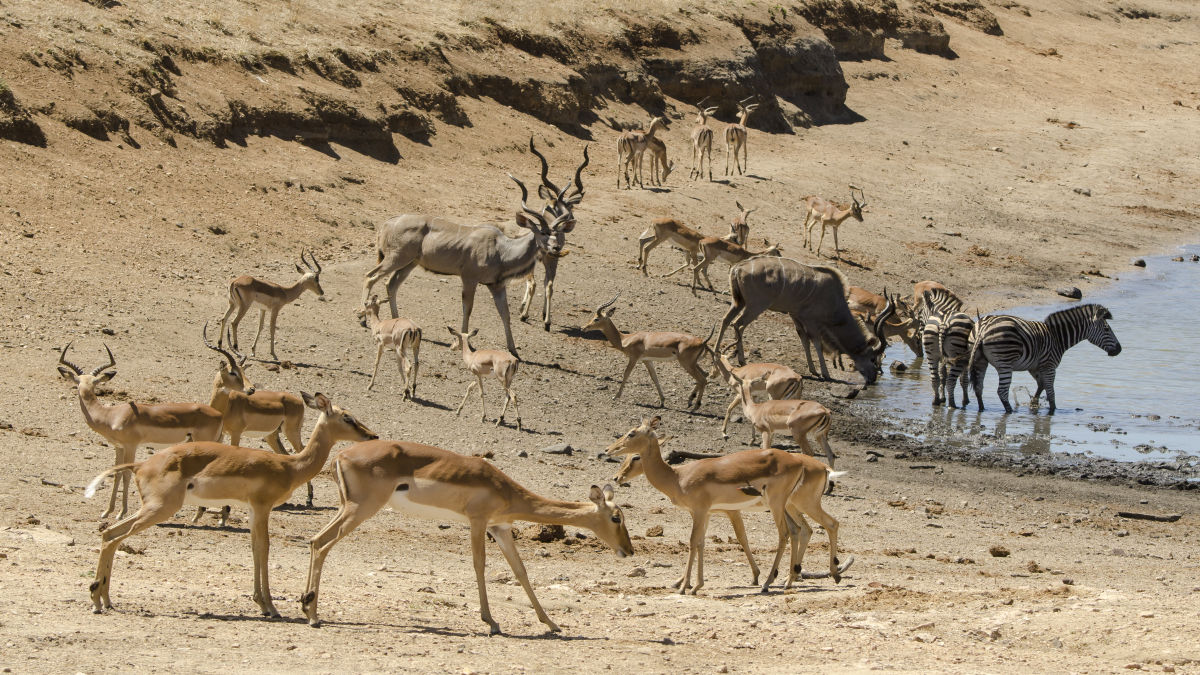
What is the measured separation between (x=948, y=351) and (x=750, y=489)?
10492mm

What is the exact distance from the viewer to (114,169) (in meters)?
22.9

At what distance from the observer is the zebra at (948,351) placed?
20422 millimetres

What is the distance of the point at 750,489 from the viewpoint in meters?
10.8

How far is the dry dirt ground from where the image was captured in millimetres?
9086

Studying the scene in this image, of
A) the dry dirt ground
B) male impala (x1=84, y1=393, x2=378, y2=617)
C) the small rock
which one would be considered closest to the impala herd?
male impala (x1=84, y1=393, x2=378, y2=617)

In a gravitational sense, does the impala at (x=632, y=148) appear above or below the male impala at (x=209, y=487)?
above

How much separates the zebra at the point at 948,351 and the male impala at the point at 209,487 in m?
13.0

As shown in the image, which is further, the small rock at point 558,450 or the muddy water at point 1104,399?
the muddy water at point 1104,399

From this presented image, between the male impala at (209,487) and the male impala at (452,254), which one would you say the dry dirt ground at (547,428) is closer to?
the male impala at (209,487)

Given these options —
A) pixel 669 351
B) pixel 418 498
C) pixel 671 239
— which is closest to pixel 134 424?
pixel 418 498

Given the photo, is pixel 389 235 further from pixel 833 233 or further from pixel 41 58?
pixel 833 233

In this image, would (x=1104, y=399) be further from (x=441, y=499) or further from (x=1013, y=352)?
(x=441, y=499)

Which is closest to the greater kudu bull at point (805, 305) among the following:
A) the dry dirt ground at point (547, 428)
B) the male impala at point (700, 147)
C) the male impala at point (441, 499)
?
the dry dirt ground at point (547, 428)

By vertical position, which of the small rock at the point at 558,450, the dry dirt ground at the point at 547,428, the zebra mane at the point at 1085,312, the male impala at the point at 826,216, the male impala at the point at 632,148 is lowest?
the small rock at the point at 558,450
